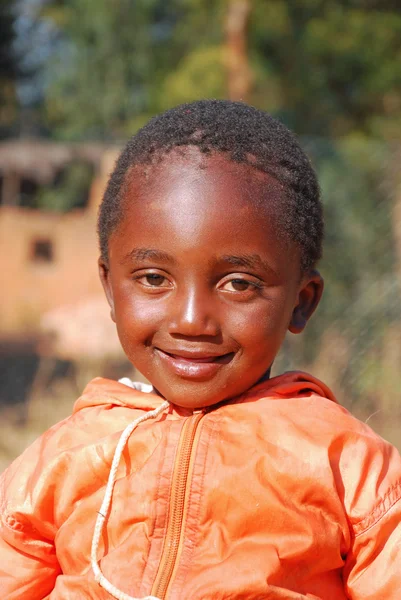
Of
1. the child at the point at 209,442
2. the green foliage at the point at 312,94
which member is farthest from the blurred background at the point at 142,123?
the child at the point at 209,442

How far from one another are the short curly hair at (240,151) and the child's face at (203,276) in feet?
0.11

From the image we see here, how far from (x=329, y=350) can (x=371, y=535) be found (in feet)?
13.2

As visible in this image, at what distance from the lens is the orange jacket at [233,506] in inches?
Answer: 74.3

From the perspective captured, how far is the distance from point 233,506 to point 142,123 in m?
10.3

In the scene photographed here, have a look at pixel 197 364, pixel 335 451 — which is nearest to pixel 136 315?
pixel 197 364

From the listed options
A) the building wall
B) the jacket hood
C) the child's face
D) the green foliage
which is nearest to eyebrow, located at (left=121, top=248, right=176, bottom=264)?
the child's face

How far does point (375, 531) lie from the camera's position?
6.22ft

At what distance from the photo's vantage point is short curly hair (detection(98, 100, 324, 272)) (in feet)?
6.65

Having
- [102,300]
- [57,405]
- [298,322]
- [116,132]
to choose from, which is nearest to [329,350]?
[57,405]

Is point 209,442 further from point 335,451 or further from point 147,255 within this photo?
point 147,255

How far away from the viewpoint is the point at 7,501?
6.90 ft

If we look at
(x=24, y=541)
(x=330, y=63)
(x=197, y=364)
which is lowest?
(x=24, y=541)

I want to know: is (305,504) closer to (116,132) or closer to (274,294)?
(274,294)

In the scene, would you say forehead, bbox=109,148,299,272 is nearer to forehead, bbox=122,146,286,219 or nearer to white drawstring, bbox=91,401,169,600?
forehead, bbox=122,146,286,219
